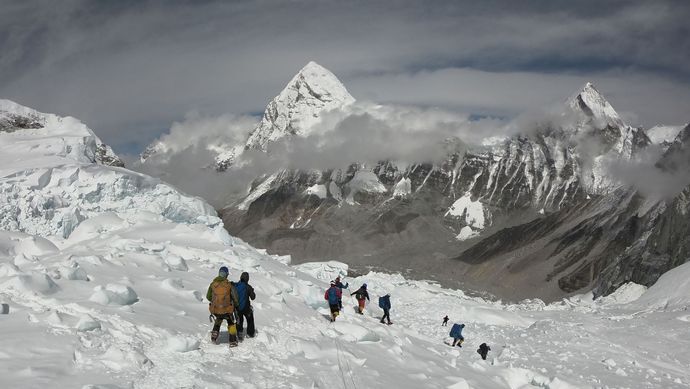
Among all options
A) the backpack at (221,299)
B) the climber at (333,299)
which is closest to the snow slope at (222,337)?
the climber at (333,299)

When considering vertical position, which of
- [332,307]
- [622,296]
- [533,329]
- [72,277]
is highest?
[72,277]

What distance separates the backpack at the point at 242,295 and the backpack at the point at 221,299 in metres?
0.80

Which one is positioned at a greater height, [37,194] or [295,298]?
[37,194]

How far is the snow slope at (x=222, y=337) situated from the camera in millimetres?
12023

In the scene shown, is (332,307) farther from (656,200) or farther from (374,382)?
(656,200)

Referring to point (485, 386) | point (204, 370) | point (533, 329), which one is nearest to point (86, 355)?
point (204, 370)

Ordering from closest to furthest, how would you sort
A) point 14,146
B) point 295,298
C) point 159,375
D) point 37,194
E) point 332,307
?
point 159,375
point 332,307
point 295,298
point 37,194
point 14,146

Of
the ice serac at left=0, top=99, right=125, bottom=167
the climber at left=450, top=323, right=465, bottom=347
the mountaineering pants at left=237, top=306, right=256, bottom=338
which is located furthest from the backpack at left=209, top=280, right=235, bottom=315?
the ice serac at left=0, top=99, right=125, bottom=167

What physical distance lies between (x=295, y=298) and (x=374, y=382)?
9.97 meters

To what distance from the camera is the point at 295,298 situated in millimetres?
23906

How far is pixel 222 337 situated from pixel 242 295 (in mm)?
1160

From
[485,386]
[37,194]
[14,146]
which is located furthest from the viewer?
[14,146]

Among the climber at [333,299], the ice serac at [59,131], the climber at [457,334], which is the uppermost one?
the ice serac at [59,131]

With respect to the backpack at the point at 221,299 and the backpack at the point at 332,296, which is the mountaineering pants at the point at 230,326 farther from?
the backpack at the point at 332,296
